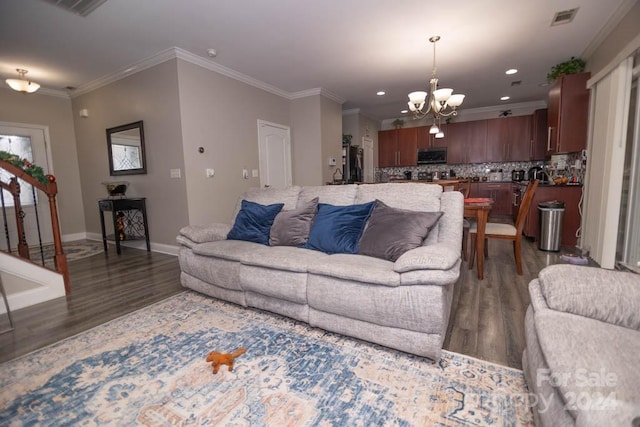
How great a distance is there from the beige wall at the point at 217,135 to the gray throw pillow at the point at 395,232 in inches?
108

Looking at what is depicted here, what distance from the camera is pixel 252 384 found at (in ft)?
4.78

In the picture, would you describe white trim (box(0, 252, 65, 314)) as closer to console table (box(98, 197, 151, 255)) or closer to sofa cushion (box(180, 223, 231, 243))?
sofa cushion (box(180, 223, 231, 243))

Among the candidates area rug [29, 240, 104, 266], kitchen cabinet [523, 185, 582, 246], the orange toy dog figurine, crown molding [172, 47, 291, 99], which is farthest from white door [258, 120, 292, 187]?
kitchen cabinet [523, 185, 582, 246]

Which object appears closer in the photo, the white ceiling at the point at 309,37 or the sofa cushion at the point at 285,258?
the sofa cushion at the point at 285,258

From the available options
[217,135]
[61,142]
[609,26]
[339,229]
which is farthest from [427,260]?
[61,142]

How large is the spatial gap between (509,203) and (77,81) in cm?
870

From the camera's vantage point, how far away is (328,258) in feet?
6.48

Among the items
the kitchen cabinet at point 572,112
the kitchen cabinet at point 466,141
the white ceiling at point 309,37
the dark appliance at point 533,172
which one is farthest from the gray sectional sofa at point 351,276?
the kitchen cabinet at point 466,141

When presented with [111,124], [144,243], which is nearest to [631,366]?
[144,243]

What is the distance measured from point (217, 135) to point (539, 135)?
6.77 m

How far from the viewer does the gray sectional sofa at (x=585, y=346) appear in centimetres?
74

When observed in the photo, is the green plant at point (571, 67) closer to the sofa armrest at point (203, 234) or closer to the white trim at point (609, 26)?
the white trim at point (609, 26)

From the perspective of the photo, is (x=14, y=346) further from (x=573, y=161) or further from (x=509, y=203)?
(x=509, y=203)

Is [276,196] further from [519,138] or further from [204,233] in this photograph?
[519,138]
